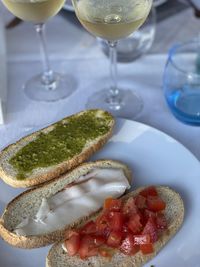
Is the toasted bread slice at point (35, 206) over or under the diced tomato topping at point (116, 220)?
under

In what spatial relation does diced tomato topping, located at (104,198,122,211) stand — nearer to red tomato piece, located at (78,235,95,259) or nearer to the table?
red tomato piece, located at (78,235,95,259)

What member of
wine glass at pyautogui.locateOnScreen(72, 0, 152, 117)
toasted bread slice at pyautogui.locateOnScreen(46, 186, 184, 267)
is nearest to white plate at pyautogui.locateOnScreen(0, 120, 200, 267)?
toasted bread slice at pyautogui.locateOnScreen(46, 186, 184, 267)

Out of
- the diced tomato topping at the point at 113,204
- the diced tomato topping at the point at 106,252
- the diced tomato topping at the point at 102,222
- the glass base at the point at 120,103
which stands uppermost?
the diced tomato topping at the point at 113,204

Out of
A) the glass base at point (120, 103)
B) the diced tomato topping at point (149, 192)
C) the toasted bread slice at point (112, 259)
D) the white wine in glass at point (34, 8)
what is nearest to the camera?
the toasted bread slice at point (112, 259)

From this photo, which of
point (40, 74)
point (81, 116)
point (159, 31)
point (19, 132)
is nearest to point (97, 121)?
point (81, 116)

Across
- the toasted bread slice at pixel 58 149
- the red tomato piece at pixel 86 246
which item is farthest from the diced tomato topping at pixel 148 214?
the toasted bread slice at pixel 58 149

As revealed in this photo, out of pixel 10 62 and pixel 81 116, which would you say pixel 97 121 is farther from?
pixel 10 62

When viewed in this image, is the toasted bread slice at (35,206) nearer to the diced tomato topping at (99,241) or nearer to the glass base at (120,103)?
the diced tomato topping at (99,241)
